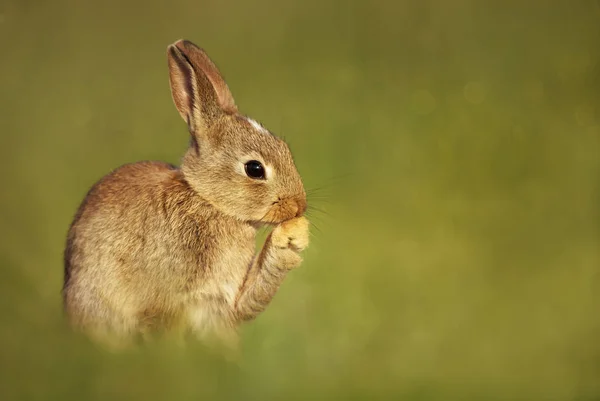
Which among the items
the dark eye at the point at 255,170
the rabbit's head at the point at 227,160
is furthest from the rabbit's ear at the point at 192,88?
the dark eye at the point at 255,170

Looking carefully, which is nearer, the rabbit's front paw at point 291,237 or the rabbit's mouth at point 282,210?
the rabbit's front paw at point 291,237

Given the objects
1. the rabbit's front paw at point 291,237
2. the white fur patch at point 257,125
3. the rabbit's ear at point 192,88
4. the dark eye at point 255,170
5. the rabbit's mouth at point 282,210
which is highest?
the white fur patch at point 257,125

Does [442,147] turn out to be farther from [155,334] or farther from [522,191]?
[155,334]

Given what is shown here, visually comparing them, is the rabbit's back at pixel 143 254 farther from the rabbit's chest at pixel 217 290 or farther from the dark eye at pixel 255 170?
the dark eye at pixel 255 170

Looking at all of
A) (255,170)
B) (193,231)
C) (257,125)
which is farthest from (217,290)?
(257,125)

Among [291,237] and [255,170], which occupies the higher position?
[255,170]

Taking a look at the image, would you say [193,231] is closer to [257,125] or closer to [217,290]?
[217,290]
